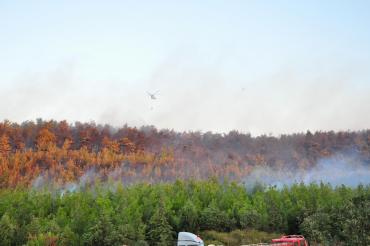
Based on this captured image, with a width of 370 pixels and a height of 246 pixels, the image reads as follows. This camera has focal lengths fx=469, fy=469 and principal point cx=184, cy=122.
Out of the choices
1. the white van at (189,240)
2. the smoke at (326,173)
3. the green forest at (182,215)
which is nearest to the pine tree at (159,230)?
the green forest at (182,215)

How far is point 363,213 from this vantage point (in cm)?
3272

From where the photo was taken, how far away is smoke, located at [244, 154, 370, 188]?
70.5 m

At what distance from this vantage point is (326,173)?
75375mm

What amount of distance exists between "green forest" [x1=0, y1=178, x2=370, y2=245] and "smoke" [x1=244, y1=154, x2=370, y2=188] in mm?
17372

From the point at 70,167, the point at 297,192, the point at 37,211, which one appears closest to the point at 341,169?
the point at 297,192

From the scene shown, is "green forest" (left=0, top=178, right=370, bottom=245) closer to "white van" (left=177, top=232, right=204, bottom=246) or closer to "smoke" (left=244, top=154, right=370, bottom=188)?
"white van" (left=177, top=232, right=204, bottom=246)

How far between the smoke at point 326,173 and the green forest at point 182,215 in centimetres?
1737

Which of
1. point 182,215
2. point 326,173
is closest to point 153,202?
point 182,215

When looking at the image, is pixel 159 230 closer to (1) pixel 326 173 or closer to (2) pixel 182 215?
(2) pixel 182 215

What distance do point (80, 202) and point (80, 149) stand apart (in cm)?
3925

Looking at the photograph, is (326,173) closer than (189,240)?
No

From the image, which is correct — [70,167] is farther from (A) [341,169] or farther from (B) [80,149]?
(A) [341,169]

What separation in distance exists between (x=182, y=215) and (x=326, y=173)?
3950 centimetres

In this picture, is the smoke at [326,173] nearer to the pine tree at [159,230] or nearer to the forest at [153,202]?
the forest at [153,202]
